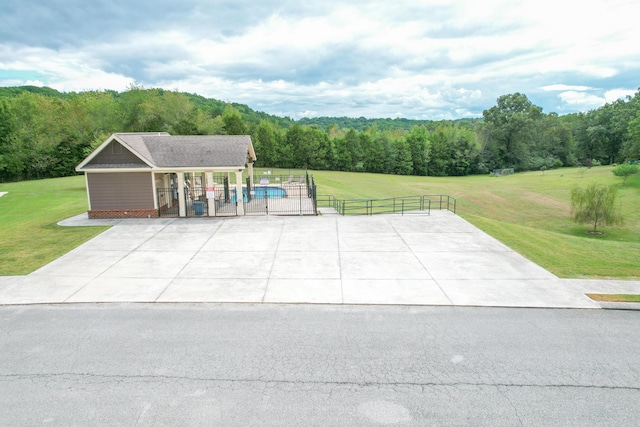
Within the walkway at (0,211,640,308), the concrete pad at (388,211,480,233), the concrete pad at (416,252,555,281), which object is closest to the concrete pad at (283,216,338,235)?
the walkway at (0,211,640,308)

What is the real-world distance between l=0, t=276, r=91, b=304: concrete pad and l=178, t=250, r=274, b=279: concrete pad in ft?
10.4

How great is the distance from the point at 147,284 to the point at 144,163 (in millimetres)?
10958

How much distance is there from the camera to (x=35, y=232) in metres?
19.6

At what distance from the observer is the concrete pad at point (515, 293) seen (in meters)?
11.1

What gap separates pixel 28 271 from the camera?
546 inches

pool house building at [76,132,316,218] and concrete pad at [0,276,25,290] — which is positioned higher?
pool house building at [76,132,316,218]

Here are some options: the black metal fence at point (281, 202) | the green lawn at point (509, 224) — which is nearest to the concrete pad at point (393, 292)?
the green lawn at point (509, 224)

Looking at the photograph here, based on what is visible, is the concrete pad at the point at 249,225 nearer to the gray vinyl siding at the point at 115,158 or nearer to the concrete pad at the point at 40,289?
the gray vinyl siding at the point at 115,158

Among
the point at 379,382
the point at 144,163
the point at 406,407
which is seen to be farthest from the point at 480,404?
the point at 144,163

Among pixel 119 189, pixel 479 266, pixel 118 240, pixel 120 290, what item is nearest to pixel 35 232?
pixel 119 189

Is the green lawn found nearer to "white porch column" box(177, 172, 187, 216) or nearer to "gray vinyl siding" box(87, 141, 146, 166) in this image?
"gray vinyl siding" box(87, 141, 146, 166)

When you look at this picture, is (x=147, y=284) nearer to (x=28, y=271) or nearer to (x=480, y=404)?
(x=28, y=271)

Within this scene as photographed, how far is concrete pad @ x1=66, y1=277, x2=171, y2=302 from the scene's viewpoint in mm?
11411

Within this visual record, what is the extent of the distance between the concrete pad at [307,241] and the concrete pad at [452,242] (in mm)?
3285
